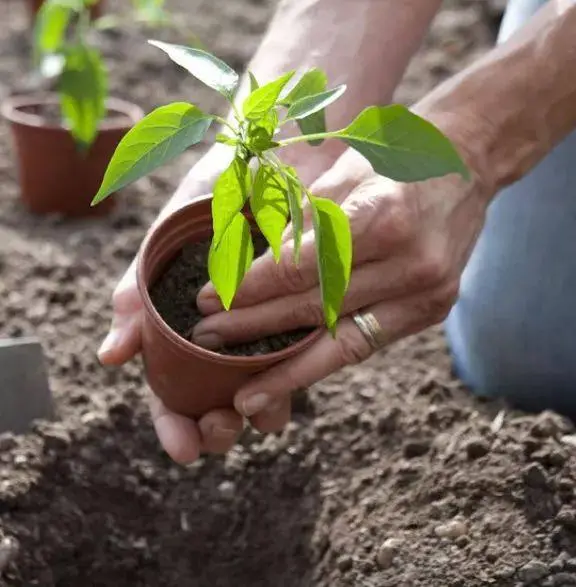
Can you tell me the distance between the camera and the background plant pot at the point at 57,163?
206 centimetres

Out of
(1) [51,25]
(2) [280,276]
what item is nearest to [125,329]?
(2) [280,276]

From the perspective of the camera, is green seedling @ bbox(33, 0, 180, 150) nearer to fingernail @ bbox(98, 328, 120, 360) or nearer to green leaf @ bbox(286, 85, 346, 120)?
fingernail @ bbox(98, 328, 120, 360)

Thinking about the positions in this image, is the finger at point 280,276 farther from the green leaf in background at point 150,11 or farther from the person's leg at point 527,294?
the green leaf in background at point 150,11

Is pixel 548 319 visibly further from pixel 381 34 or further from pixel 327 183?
pixel 327 183

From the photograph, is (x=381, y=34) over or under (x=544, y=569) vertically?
over

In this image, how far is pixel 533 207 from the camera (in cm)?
155

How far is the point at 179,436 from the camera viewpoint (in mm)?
1191

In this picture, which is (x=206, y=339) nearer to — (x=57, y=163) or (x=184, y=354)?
(x=184, y=354)

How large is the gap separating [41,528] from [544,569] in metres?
0.59

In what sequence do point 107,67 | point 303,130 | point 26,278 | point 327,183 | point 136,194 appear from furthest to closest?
point 107,67 → point 136,194 → point 26,278 → point 327,183 → point 303,130

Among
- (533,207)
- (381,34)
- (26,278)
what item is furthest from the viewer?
(26,278)

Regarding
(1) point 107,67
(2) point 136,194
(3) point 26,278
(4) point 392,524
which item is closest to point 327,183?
(4) point 392,524

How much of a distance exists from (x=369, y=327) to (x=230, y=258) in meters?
0.24

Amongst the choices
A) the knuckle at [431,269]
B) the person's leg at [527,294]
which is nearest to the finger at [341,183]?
the knuckle at [431,269]
